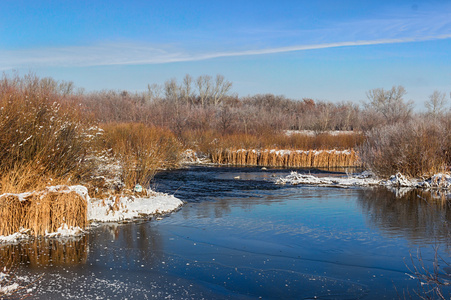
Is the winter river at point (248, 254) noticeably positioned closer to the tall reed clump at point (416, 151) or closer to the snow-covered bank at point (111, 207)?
the snow-covered bank at point (111, 207)

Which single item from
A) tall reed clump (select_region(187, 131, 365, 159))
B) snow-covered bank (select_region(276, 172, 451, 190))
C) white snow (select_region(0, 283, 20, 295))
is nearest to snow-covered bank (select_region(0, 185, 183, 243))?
white snow (select_region(0, 283, 20, 295))

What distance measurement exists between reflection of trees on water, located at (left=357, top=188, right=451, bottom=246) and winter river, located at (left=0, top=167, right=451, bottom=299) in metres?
0.03

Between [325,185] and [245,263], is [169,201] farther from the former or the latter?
[325,185]

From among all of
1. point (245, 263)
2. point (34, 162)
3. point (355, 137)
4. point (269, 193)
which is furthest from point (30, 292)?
point (355, 137)

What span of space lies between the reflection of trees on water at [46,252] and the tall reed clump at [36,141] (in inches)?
61.7

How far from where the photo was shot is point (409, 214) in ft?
42.9

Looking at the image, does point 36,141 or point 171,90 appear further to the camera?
point 171,90

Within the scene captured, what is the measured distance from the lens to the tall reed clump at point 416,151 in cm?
1966

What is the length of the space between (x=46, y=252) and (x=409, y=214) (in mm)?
9896

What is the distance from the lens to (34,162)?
11.0m

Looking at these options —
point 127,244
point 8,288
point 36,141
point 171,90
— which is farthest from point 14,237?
point 171,90

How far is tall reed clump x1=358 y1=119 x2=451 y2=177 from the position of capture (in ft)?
64.5

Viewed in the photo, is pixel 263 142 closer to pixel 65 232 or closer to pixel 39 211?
pixel 65 232

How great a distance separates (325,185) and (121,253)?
12.7 meters
